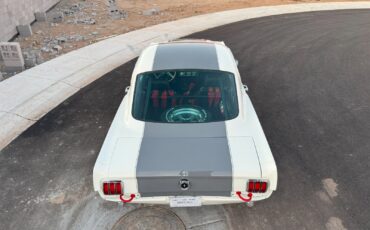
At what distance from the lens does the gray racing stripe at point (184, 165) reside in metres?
3.08

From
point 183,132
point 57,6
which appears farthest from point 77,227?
point 57,6

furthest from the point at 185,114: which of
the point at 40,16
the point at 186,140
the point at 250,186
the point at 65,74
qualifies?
the point at 40,16

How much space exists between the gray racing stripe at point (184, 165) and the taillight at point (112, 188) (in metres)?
0.23

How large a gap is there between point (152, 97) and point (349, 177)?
348 cm

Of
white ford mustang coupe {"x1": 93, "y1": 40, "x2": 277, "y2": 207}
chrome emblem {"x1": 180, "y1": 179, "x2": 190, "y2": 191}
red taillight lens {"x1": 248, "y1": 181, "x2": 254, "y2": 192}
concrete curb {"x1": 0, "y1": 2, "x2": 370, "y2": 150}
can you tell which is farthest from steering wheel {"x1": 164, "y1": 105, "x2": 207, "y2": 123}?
concrete curb {"x1": 0, "y1": 2, "x2": 370, "y2": 150}

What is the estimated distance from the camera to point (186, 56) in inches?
174

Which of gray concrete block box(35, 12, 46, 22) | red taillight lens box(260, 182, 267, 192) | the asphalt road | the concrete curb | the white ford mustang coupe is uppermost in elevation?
gray concrete block box(35, 12, 46, 22)

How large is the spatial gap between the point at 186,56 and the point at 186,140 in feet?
5.02

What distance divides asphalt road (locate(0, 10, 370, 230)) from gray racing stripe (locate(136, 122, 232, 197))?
97 cm

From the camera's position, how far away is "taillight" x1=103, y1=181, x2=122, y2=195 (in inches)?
123

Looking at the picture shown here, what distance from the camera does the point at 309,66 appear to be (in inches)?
365

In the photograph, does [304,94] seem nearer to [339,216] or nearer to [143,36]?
[339,216]

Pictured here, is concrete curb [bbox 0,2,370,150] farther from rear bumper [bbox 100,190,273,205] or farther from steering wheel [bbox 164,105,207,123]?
steering wheel [bbox 164,105,207,123]

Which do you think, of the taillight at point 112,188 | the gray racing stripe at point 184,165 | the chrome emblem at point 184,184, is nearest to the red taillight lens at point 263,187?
the gray racing stripe at point 184,165
